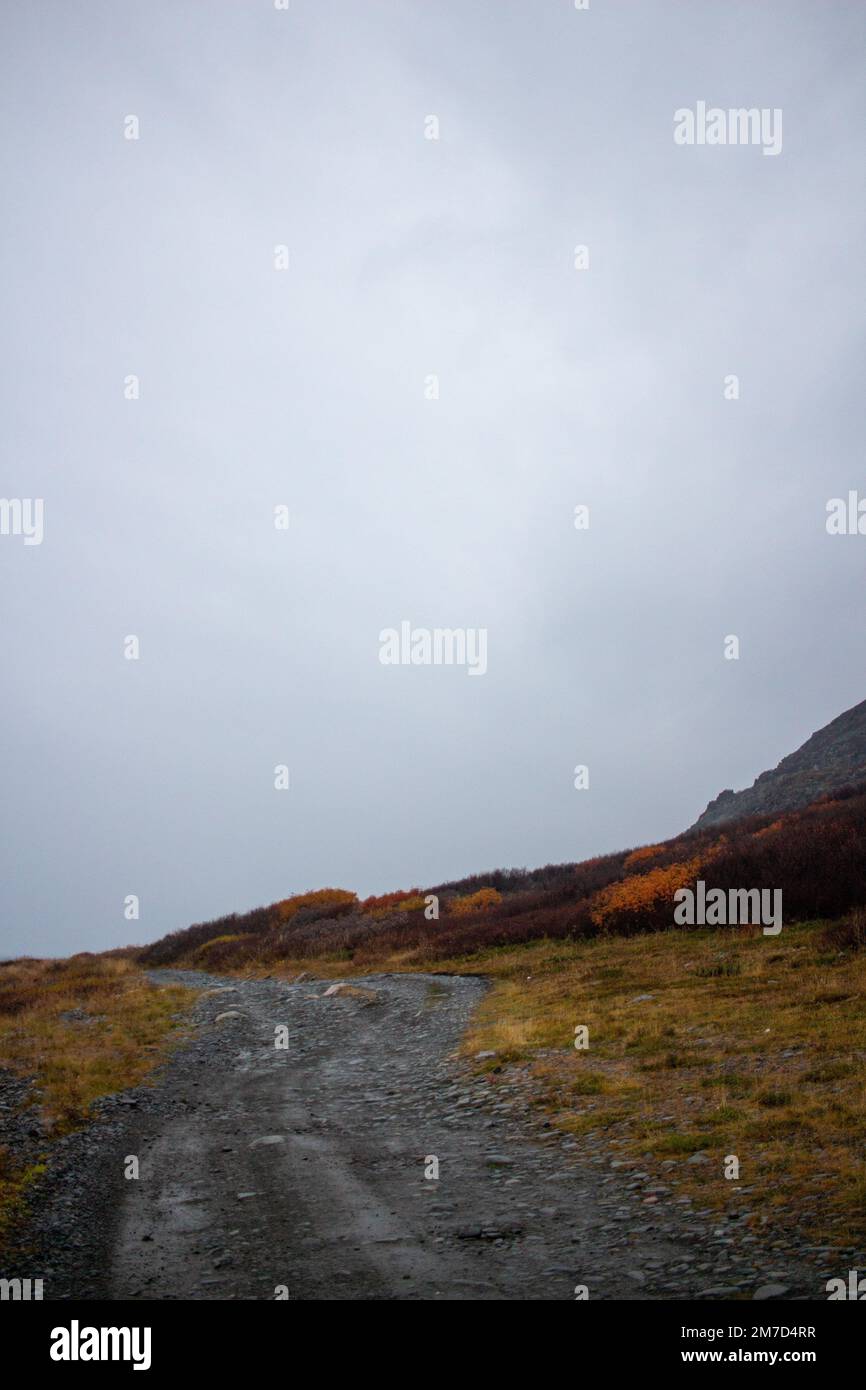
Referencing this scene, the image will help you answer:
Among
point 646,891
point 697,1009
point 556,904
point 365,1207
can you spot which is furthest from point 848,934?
point 556,904

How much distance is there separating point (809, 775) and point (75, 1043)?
177ft

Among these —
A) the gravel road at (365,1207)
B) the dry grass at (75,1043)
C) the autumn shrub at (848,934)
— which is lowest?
the dry grass at (75,1043)

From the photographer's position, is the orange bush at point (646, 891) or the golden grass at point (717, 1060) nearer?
the golden grass at point (717, 1060)

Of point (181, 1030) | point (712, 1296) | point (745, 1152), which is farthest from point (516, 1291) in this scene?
point (181, 1030)

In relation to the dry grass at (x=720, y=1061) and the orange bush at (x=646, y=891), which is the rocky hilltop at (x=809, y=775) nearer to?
the orange bush at (x=646, y=891)

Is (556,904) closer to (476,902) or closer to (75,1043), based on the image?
(476,902)

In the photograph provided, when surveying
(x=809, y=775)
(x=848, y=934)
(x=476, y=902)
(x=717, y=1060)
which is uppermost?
(x=809, y=775)

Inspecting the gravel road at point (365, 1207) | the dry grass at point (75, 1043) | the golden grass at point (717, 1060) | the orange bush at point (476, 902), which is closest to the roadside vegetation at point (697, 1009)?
the golden grass at point (717, 1060)

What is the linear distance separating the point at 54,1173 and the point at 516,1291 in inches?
269

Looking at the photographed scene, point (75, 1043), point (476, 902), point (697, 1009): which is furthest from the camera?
point (476, 902)

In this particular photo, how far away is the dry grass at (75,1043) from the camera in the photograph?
1222cm

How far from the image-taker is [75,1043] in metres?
18.9

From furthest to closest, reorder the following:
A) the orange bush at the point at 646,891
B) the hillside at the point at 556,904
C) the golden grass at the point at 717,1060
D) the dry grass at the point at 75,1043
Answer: the orange bush at the point at 646,891 → the hillside at the point at 556,904 → the dry grass at the point at 75,1043 → the golden grass at the point at 717,1060

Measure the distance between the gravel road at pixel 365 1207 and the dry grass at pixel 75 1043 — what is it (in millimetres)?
482
